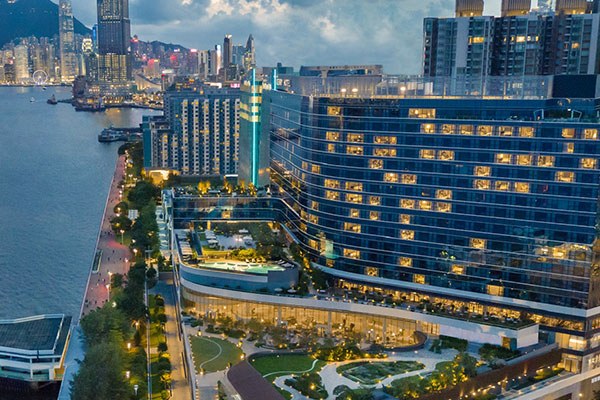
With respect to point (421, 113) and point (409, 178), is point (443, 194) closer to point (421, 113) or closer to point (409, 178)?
point (409, 178)

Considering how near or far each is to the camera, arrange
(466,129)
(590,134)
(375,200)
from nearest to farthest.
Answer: (590,134)
(466,129)
(375,200)

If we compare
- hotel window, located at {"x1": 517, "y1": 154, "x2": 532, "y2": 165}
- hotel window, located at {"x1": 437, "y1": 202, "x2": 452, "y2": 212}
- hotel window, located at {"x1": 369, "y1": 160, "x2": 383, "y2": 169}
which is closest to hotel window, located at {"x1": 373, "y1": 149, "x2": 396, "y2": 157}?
hotel window, located at {"x1": 369, "y1": 160, "x2": 383, "y2": 169}

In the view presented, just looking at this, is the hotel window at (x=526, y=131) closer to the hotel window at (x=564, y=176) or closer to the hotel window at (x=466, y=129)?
the hotel window at (x=564, y=176)

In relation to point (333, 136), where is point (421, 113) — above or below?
above

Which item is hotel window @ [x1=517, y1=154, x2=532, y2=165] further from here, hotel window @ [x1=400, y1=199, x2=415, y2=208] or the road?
the road

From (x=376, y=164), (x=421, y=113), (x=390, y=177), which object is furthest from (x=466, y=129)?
(x=376, y=164)
